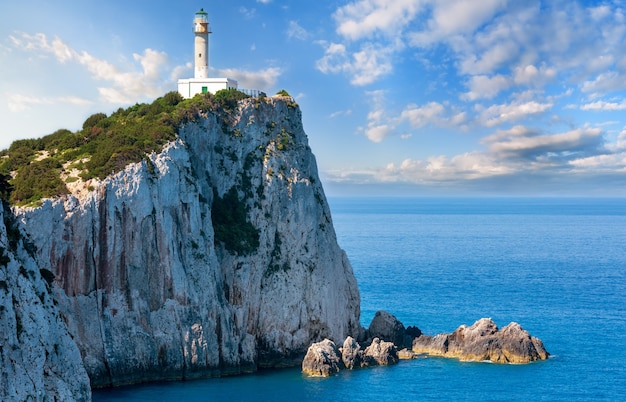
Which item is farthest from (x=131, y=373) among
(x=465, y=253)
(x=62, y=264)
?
(x=465, y=253)

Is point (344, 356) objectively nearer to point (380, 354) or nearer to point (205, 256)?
point (380, 354)

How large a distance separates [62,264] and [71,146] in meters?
14.0

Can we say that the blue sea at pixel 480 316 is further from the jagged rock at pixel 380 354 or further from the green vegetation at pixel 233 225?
the green vegetation at pixel 233 225

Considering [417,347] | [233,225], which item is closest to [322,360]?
[417,347]

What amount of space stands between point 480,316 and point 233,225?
31.5 m

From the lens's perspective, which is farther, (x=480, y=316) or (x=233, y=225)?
(x=480, y=316)

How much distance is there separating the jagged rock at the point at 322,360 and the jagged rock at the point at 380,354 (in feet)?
8.74

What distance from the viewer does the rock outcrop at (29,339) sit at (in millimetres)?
29219

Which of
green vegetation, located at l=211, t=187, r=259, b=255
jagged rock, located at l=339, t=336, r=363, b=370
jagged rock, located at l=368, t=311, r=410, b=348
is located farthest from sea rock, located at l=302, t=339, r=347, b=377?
green vegetation, located at l=211, t=187, r=259, b=255

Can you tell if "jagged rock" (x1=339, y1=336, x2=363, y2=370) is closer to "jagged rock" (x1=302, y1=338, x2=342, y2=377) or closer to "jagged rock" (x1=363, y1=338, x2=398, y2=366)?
"jagged rock" (x1=302, y1=338, x2=342, y2=377)

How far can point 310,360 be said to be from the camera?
59219 millimetres

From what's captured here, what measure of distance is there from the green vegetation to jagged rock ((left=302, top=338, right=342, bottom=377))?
10.3 metres

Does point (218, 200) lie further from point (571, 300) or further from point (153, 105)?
point (571, 300)

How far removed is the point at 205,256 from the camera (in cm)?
5944
